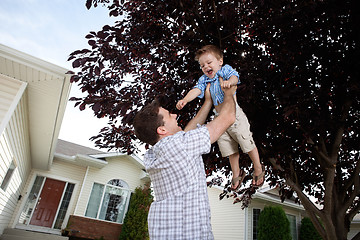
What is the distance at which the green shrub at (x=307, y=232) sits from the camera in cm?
1341

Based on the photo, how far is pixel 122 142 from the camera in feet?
15.8

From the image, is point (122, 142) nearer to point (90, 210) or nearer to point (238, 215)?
point (90, 210)

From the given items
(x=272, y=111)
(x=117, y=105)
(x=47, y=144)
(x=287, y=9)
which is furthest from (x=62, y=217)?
(x=287, y=9)

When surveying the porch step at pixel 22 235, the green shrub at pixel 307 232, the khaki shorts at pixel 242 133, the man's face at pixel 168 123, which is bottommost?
the porch step at pixel 22 235

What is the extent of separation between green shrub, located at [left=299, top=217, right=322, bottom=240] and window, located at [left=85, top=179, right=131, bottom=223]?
10.1 m

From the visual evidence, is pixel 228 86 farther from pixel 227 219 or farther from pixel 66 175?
pixel 227 219

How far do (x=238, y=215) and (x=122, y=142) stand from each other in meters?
11.1

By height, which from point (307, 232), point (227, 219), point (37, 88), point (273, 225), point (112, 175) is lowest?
point (273, 225)

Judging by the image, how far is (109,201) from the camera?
43.3 ft

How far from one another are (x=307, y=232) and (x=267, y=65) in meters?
14.0

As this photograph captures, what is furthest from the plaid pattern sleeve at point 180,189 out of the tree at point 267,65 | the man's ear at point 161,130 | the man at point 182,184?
the tree at point 267,65

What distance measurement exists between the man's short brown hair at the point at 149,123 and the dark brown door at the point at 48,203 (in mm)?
12584

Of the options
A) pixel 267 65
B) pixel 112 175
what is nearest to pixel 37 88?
pixel 267 65

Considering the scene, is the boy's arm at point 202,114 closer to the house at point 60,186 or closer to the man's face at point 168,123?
the man's face at point 168,123
